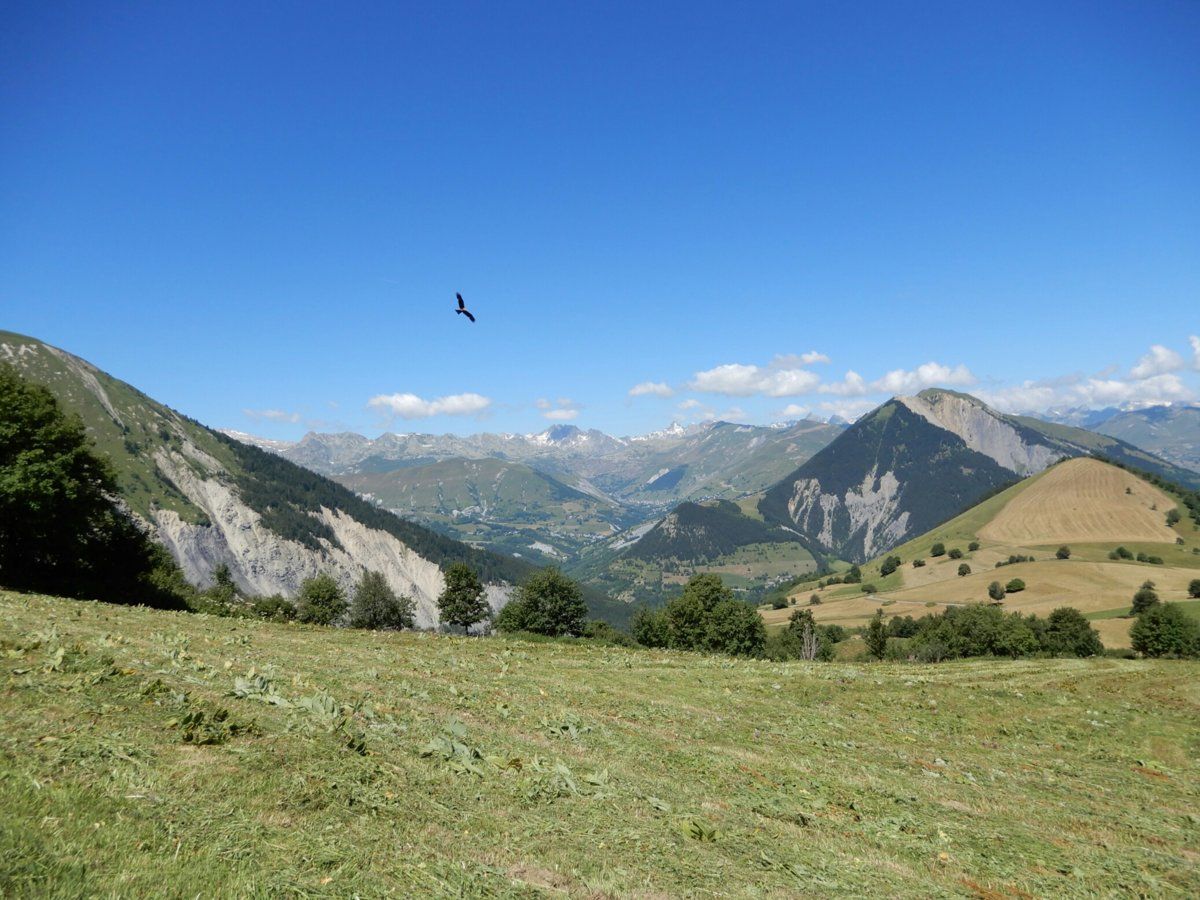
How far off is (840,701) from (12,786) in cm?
2981

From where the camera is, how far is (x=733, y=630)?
282 feet

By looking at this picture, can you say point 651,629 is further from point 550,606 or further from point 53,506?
point 53,506

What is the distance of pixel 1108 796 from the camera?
19.2m

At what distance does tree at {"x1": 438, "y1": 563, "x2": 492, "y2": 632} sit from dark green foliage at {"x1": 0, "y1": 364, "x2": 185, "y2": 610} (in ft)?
139

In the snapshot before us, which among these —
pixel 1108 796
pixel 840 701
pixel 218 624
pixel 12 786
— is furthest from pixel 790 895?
pixel 218 624

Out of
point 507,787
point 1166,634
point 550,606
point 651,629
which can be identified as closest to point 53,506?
point 507,787

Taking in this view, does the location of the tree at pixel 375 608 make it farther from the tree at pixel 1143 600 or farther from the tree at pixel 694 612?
the tree at pixel 1143 600

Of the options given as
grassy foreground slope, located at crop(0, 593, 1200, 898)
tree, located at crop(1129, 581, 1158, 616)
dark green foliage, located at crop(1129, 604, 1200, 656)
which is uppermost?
grassy foreground slope, located at crop(0, 593, 1200, 898)

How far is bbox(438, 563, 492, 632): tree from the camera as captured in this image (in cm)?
9056

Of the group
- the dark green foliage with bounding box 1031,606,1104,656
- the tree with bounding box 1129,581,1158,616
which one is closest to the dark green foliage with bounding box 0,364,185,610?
the dark green foliage with bounding box 1031,606,1104,656

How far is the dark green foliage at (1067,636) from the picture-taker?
98625 mm

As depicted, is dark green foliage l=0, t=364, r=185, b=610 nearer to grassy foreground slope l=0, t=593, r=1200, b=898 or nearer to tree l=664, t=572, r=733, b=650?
grassy foreground slope l=0, t=593, r=1200, b=898

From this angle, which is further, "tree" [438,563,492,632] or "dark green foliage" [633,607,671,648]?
"dark green foliage" [633,607,671,648]

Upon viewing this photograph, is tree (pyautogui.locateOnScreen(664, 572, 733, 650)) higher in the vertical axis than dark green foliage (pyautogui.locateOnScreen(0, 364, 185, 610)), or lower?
lower
